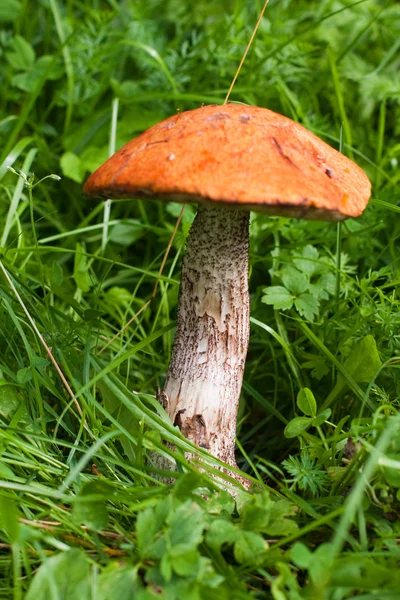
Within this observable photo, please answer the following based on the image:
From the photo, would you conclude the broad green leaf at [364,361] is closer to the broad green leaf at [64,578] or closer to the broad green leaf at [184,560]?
the broad green leaf at [184,560]

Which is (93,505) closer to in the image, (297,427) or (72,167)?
(297,427)

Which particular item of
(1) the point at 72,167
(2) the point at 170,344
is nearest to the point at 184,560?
(2) the point at 170,344

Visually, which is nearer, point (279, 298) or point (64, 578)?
point (64, 578)

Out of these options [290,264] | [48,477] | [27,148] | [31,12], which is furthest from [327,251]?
[31,12]

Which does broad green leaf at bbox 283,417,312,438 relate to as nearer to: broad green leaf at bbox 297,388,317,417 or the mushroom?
broad green leaf at bbox 297,388,317,417

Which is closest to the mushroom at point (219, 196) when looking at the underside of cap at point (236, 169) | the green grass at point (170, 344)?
the underside of cap at point (236, 169)

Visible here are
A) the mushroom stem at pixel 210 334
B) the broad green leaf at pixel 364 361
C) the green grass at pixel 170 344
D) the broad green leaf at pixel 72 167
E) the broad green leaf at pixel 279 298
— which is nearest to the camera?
the green grass at pixel 170 344

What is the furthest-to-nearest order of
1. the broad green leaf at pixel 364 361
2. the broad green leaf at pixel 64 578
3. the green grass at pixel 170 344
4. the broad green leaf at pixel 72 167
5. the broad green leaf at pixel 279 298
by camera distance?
the broad green leaf at pixel 72 167 < the broad green leaf at pixel 279 298 < the broad green leaf at pixel 364 361 < the green grass at pixel 170 344 < the broad green leaf at pixel 64 578
